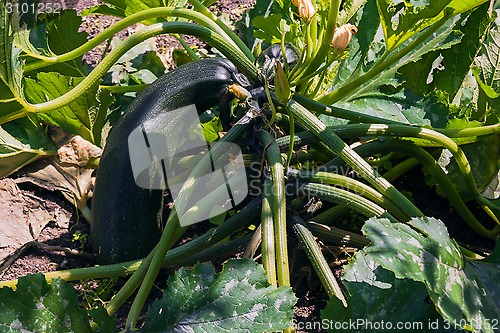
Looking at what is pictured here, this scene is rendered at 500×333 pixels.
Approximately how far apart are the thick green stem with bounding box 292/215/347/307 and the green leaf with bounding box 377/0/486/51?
538mm

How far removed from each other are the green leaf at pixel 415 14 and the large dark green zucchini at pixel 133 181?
1.66ft

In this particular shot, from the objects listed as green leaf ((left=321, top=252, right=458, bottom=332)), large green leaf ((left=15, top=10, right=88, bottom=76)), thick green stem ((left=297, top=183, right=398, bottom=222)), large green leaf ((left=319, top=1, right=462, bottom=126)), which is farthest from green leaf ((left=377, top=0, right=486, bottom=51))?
large green leaf ((left=15, top=10, right=88, bottom=76))

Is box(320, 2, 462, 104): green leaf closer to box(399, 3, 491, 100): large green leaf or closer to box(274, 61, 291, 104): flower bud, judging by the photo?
box(399, 3, 491, 100): large green leaf

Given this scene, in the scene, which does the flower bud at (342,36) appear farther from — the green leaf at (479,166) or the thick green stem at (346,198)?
the green leaf at (479,166)

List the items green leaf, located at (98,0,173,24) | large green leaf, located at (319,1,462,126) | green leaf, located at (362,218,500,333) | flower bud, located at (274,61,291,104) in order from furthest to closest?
green leaf, located at (98,0,173,24) < large green leaf, located at (319,1,462,126) < flower bud, located at (274,61,291,104) < green leaf, located at (362,218,500,333)

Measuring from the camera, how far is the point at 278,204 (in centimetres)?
165

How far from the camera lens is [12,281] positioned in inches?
68.2

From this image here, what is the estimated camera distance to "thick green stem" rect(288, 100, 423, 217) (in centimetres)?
166

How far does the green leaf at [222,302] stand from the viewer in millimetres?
1368

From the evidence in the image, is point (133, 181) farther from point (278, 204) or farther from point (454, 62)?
point (454, 62)

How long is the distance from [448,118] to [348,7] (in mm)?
428

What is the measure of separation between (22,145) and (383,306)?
1.28 metres

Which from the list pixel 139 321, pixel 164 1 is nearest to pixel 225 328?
pixel 139 321

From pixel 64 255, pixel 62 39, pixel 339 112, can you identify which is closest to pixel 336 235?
pixel 339 112
